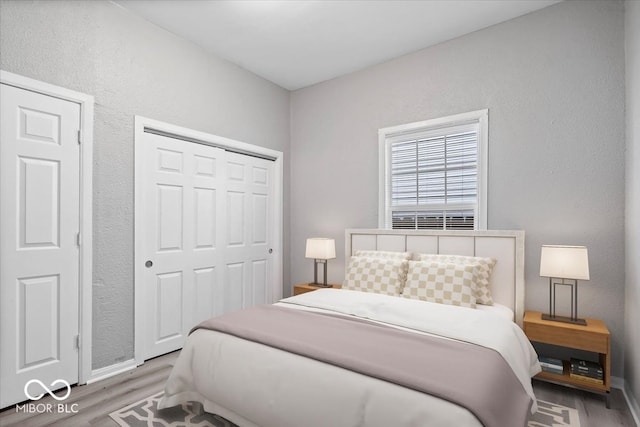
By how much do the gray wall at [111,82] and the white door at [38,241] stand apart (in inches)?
6.2

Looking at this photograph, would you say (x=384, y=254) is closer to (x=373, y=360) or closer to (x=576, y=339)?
(x=576, y=339)

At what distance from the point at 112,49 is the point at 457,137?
3.19 meters

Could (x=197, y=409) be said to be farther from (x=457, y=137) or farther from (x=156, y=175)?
(x=457, y=137)

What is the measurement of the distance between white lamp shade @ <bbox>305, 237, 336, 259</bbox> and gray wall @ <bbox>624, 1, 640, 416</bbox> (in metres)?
2.51

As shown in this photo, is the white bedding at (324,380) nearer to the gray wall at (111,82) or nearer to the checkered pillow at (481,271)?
the checkered pillow at (481,271)

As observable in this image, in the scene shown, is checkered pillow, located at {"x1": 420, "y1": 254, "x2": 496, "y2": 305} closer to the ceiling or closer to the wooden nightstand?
the wooden nightstand

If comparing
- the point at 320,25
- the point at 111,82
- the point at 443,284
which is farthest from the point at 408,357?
the point at 111,82

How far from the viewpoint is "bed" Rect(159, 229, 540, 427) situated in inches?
52.9

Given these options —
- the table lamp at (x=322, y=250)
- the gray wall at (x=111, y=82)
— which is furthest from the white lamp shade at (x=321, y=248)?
the gray wall at (x=111, y=82)

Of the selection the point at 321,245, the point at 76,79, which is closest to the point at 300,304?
the point at 321,245

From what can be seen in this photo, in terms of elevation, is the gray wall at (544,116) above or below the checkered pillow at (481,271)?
above

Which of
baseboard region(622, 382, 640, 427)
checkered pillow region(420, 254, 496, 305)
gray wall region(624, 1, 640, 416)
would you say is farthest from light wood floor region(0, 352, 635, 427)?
checkered pillow region(420, 254, 496, 305)

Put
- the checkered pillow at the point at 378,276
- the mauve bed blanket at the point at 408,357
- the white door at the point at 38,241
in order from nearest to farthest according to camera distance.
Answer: the mauve bed blanket at the point at 408,357 < the white door at the point at 38,241 < the checkered pillow at the point at 378,276

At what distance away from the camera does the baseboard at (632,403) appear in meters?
2.05
